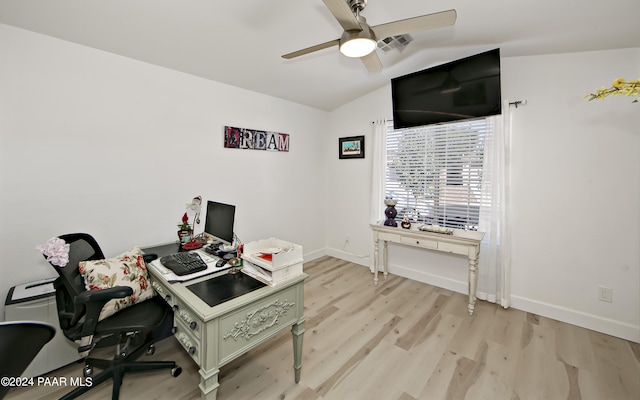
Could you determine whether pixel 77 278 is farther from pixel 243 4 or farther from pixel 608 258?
pixel 608 258

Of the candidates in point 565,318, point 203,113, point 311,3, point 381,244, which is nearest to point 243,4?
point 311,3

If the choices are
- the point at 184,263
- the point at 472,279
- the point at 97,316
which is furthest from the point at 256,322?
the point at 472,279

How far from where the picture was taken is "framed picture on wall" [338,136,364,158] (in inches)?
152

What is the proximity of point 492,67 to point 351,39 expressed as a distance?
5.94ft

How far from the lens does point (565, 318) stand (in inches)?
97.3

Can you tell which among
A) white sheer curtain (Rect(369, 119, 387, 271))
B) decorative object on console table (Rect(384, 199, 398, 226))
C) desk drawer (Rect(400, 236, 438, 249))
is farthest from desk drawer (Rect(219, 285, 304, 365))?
white sheer curtain (Rect(369, 119, 387, 271))

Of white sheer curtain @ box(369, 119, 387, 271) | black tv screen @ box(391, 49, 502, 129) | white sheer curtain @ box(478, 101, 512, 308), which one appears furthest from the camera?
white sheer curtain @ box(369, 119, 387, 271)

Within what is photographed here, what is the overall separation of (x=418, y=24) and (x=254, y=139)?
2249 millimetres

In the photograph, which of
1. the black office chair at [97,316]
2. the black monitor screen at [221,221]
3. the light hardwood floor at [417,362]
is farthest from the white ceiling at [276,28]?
the light hardwood floor at [417,362]

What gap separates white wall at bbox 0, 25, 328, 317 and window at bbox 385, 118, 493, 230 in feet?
6.10

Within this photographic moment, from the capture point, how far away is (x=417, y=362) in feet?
6.44

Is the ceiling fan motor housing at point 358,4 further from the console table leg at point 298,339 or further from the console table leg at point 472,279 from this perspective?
the console table leg at point 472,279

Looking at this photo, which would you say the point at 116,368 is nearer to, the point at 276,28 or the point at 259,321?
the point at 259,321

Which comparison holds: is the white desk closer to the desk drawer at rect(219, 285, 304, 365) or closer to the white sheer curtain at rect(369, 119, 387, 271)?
the desk drawer at rect(219, 285, 304, 365)
